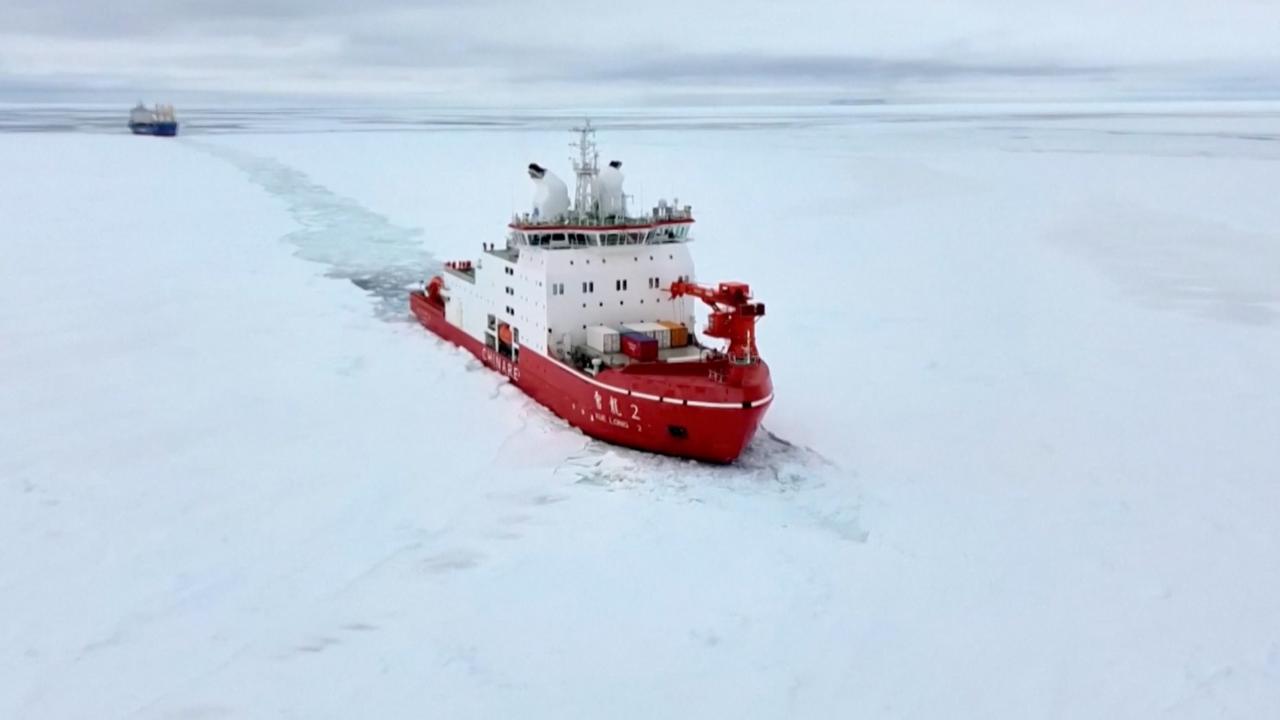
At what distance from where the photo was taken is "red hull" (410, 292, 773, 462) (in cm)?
1371

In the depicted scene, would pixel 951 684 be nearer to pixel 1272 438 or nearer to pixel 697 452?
pixel 697 452

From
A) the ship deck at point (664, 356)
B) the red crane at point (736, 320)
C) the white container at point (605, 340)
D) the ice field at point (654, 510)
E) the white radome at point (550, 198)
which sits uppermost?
the white radome at point (550, 198)

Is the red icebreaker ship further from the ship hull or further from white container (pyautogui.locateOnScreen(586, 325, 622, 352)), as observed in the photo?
the ship hull

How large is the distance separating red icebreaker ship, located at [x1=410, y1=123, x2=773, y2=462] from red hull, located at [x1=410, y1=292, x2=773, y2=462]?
2 centimetres

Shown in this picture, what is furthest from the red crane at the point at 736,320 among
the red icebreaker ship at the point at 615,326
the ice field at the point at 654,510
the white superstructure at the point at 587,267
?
the white superstructure at the point at 587,267

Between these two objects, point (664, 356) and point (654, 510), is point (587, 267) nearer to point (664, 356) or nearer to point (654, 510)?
point (664, 356)

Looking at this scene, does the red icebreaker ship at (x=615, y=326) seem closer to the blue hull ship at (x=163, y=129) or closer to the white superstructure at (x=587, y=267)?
the white superstructure at (x=587, y=267)

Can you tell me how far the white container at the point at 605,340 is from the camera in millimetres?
16266

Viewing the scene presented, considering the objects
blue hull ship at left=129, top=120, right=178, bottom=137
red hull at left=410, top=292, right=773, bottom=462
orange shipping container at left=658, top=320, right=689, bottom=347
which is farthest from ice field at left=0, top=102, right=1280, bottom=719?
blue hull ship at left=129, top=120, right=178, bottom=137

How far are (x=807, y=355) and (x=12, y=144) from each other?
77.7m

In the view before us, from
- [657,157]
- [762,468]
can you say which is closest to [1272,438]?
[762,468]

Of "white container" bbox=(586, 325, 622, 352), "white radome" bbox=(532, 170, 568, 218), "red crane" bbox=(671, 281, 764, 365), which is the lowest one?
"white container" bbox=(586, 325, 622, 352)

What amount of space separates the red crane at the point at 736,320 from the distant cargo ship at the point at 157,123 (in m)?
86.4

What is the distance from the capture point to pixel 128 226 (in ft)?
116
